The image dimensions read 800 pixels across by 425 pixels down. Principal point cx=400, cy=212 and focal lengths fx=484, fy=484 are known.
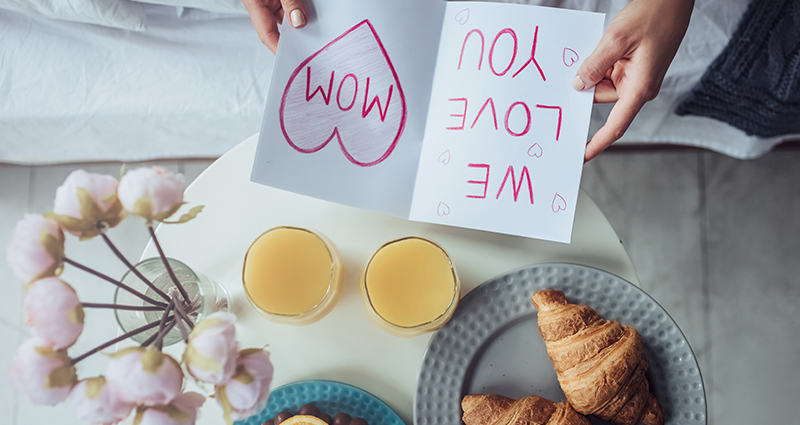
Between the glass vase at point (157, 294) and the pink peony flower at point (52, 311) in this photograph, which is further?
the glass vase at point (157, 294)

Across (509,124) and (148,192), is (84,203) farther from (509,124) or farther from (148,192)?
(509,124)

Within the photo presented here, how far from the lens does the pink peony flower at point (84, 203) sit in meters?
0.43

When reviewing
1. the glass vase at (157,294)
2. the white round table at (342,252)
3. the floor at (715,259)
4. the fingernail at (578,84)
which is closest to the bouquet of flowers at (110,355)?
the glass vase at (157,294)

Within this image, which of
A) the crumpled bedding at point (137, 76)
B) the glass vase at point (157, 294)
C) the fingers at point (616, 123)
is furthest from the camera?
the crumpled bedding at point (137, 76)

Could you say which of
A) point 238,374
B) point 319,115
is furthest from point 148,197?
point 319,115

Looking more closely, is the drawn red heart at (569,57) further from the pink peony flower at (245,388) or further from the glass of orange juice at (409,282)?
the pink peony flower at (245,388)

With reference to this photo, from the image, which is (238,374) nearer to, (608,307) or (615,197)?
(608,307)

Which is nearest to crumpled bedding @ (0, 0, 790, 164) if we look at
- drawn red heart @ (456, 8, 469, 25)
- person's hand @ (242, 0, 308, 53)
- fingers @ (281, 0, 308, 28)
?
person's hand @ (242, 0, 308, 53)

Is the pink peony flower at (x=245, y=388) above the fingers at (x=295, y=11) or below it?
below

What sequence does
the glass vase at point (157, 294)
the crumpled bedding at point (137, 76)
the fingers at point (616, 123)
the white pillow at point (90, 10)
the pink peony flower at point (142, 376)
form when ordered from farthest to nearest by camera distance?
the crumpled bedding at point (137, 76)
the white pillow at point (90, 10)
the fingers at point (616, 123)
the glass vase at point (157, 294)
the pink peony flower at point (142, 376)

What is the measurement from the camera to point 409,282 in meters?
0.69

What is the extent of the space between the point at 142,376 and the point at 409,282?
1.23 feet

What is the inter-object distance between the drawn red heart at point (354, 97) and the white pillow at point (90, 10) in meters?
0.49

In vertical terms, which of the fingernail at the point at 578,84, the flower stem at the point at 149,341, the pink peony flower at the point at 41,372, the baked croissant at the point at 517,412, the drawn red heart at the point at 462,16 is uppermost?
the drawn red heart at the point at 462,16
